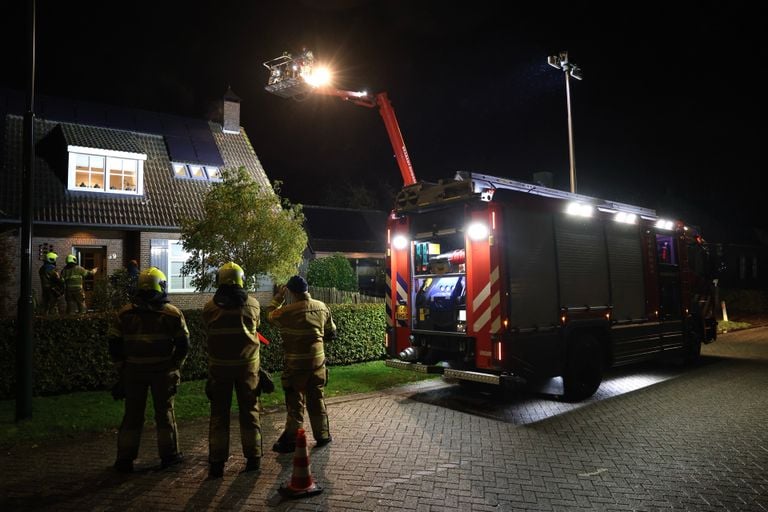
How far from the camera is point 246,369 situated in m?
4.84

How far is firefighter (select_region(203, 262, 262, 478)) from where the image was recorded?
4.76 meters

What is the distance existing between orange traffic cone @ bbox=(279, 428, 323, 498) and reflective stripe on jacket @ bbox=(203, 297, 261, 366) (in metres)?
1.05

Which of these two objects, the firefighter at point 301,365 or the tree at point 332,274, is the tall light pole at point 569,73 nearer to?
the tree at point 332,274

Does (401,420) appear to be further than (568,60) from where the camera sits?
No

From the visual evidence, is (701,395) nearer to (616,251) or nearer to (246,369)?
(616,251)

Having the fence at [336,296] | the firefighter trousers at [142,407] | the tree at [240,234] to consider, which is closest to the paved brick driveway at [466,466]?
the firefighter trousers at [142,407]

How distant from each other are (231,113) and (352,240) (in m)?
10.8

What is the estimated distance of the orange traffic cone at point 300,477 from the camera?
13.6 ft

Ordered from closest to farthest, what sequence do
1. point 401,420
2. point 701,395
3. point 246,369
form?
1. point 246,369
2. point 401,420
3. point 701,395

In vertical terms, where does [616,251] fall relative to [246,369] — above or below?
above

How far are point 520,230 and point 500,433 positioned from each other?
265cm

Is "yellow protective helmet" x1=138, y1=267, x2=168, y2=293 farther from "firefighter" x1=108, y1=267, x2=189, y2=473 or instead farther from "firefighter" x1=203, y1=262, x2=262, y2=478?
"firefighter" x1=203, y1=262, x2=262, y2=478

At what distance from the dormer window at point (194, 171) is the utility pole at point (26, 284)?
12.0 meters

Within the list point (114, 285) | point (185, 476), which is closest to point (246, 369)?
point (185, 476)
